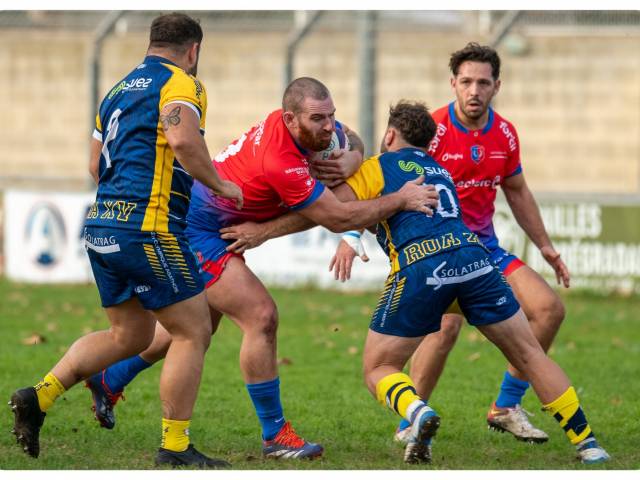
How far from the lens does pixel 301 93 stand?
628 cm

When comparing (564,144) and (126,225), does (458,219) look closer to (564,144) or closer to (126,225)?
(126,225)

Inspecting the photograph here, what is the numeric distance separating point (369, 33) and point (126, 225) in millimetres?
10251

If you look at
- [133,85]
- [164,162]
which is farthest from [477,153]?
[133,85]

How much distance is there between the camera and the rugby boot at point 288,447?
6.47 metres

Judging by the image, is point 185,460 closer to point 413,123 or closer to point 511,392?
point 413,123

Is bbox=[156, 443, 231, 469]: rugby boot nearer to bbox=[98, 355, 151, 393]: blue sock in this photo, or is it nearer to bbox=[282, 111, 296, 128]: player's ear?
bbox=[98, 355, 151, 393]: blue sock

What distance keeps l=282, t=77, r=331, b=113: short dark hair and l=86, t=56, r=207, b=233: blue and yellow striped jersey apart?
0.57 meters

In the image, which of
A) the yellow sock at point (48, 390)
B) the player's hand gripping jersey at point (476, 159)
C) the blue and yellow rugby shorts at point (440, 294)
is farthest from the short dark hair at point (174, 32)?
the player's hand gripping jersey at point (476, 159)

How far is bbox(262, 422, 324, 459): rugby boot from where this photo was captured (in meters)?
6.47

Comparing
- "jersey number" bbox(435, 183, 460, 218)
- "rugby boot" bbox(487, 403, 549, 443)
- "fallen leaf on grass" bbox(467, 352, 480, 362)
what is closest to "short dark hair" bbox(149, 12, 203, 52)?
"jersey number" bbox(435, 183, 460, 218)

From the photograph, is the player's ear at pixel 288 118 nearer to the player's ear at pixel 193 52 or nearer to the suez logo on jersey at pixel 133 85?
the player's ear at pixel 193 52

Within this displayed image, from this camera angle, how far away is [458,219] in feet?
20.8

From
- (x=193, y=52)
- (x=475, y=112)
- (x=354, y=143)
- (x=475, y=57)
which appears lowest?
(x=354, y=143)

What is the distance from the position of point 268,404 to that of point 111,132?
5.69 ft
